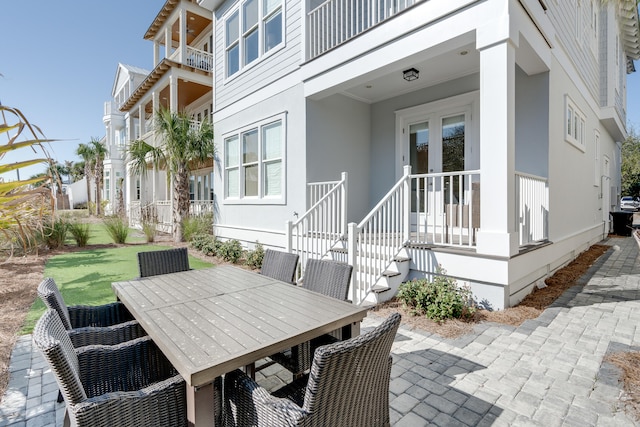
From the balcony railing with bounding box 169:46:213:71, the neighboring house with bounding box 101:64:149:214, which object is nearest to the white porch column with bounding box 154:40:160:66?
the balcony railing with bounding box 169:46:213:71

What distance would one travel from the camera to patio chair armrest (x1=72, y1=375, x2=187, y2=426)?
143 cm

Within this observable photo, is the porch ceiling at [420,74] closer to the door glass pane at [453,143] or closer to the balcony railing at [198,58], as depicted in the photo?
the door glass pane at [453,143]

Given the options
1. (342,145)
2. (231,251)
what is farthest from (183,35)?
(231,251)

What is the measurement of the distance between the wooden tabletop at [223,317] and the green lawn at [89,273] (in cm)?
265

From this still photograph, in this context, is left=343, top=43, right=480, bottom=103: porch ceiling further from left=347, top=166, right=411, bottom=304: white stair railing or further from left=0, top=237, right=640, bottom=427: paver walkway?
left=0, top=237, right=640, bottom=427: paver walkway

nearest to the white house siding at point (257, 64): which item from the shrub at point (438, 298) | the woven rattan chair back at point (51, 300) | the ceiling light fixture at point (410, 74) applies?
the ceiling light fixture at point (410, 74)

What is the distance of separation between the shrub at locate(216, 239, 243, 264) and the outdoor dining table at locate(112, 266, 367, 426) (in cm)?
482

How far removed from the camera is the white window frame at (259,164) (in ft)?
24.3

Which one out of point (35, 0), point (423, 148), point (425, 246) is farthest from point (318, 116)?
point (35, 0)

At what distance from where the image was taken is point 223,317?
220cm

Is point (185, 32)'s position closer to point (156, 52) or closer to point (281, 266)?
point (156, 52)

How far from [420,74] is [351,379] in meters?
6.38

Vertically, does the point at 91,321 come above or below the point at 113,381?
above

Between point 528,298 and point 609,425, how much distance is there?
9.53 ft
